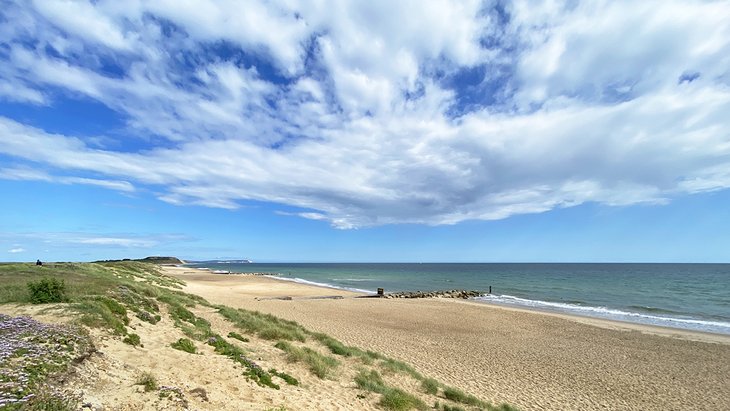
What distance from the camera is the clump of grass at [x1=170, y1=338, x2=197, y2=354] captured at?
1044 centimetres

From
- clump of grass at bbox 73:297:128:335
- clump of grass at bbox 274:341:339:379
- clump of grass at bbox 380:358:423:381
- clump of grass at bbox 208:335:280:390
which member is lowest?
clump of grass at bbox 380:358:423:381

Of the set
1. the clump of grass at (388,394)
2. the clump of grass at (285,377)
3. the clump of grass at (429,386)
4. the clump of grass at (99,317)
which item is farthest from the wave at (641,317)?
the clump of grass at (99,317)

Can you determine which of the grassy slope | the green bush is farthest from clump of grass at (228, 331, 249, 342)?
the green bush

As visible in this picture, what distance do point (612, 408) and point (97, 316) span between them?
53.7 feet

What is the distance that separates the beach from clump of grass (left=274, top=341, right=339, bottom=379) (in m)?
4.40

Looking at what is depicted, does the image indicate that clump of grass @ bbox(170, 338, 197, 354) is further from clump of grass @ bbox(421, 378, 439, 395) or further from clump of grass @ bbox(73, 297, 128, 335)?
clump of grass @ bbox(421, 378, 439, 395)

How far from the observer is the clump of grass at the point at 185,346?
10.4 meters

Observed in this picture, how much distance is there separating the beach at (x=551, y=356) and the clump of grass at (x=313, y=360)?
173 inches

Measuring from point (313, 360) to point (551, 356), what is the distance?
13.0 meters

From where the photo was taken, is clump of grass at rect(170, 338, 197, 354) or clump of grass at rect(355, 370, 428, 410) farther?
clump of grass at rect(170, 338, 197, 354)

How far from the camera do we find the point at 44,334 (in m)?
7.66

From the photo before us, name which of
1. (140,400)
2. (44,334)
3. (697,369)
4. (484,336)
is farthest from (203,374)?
(697,369)

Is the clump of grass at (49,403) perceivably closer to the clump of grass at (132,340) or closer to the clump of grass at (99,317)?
the clump of grass at (132,340)

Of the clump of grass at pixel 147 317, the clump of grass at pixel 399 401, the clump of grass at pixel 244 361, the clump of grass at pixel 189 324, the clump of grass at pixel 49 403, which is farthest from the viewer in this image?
the clump of grass at pixel 147 317
